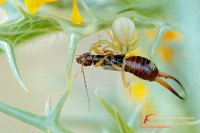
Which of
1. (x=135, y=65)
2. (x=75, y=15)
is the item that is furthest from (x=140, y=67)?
(x=75, y=15)

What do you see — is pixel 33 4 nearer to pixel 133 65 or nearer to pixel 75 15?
pixel 75 15

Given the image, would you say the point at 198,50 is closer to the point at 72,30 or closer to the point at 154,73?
the point at 154,73

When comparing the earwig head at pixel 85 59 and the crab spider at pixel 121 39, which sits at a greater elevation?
the crab spider at pixel 121 39

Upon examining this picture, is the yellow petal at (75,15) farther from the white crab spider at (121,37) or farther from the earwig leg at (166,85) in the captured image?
the earwig leg at (166,85)

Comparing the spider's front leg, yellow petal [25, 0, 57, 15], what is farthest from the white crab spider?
yellow petal [25, 0, 57, 15]

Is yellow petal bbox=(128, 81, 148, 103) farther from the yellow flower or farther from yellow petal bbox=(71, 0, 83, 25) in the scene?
yellow petal bbox=(71, 0, 83, 25)

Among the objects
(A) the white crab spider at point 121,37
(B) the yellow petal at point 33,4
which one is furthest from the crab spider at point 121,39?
(B) the yellow petal at point 33,4
